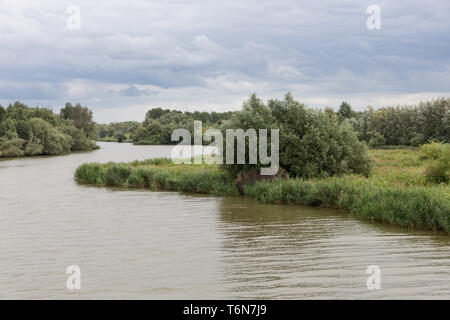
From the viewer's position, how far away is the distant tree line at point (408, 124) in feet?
175

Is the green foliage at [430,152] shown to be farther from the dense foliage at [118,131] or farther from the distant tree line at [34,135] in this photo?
the dense foliage at [118,131]

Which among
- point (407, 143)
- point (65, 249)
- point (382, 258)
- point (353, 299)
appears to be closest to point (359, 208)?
point (382, 258)

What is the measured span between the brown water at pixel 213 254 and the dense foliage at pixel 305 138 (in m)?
5.03

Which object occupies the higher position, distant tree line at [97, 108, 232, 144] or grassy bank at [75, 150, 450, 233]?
distant tree line at [97, 108, 232, 144]

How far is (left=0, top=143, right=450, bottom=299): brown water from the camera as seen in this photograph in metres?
8.54

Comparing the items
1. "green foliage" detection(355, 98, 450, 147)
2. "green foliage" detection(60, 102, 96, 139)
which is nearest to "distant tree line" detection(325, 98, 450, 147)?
"green foliage" detection(355, 98, 450, 147)

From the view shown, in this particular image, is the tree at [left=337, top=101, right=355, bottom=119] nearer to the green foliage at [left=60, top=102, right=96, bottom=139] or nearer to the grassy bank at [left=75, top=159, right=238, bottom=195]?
the grassy bank at [left=75, top=159, right=238, bottom=195]

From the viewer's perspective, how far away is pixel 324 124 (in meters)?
24.8

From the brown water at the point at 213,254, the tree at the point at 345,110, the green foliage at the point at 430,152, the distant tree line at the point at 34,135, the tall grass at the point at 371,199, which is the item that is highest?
the tree at the point at 345,110

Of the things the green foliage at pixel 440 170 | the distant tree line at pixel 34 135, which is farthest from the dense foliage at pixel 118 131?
the green foliage at pixel 440 170

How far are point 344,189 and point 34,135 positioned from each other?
76.4 metres

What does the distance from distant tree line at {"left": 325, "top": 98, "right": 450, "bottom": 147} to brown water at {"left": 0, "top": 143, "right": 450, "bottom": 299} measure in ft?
123
